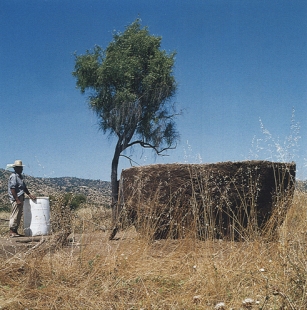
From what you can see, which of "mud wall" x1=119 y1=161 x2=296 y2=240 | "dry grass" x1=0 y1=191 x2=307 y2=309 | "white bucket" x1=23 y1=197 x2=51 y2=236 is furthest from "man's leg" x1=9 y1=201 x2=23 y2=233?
"dry grass" x1=0 y1=191 x2=307 y2=309

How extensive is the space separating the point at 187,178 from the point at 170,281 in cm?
187

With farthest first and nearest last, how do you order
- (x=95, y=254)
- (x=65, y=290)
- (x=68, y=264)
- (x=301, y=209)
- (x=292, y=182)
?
(x=301, y=209), (x=292, y=182), (x=95, y=254), (x=68, y=264), (x=65, y=290)

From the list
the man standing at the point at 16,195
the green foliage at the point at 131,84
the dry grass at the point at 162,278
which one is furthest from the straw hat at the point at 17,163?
the green foliage at the point at 131,84

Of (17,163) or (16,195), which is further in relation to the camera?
(17,163)

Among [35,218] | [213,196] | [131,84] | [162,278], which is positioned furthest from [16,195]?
[131,84]

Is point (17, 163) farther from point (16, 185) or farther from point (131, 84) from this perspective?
point (131, 84)

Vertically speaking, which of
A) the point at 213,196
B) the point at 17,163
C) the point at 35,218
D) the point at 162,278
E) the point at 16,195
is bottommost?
the point at 162,278

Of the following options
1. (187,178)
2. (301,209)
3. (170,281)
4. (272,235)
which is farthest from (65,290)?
(301,209)

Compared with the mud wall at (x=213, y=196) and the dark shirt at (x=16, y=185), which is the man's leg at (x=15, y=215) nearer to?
the dark shirt at (x=16, y=185)

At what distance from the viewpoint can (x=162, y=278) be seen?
14.7ft

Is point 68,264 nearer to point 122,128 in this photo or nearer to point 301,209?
point 301,209

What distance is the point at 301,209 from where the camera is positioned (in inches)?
280

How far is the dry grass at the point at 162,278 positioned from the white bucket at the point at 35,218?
370 cm

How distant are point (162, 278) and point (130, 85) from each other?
14702mm
